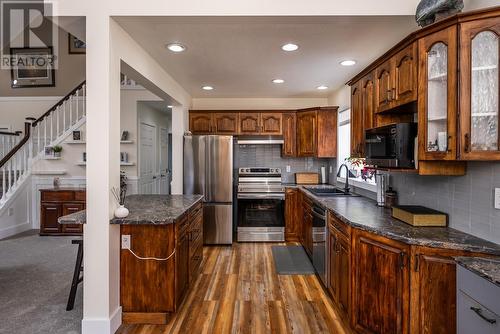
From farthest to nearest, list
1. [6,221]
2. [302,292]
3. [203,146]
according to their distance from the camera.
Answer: [6,221] → [203,146] → [302,292]

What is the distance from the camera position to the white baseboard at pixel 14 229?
502cm

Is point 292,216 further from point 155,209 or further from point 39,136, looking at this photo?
point 39,136

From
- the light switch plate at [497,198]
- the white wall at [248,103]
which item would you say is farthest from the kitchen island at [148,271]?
the white wall at [248,103]

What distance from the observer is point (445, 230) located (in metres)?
2.05

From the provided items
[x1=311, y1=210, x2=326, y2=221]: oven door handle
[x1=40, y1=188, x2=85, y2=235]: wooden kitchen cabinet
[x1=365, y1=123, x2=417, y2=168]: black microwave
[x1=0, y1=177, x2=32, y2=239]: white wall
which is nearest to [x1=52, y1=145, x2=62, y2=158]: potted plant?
[x1=0, y1=177, x2=32, y2=239]: white wall

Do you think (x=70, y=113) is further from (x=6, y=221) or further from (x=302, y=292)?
(x=302, y=292)

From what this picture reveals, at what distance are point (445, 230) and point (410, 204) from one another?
651mm

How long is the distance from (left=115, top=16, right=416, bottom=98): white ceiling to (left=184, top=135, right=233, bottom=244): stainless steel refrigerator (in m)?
0.95

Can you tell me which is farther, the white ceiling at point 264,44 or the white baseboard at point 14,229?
the white baseboard at point 14,229

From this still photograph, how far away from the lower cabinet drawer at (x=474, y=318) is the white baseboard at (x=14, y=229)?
6.32m

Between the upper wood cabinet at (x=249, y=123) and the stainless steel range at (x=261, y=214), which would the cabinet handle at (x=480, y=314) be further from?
the upper wood cabinet at (x=249, y=123)

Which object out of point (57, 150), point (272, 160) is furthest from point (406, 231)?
point (57, 150)

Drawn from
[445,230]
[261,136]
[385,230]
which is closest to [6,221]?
[261,136]

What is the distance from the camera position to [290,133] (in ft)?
17.1
